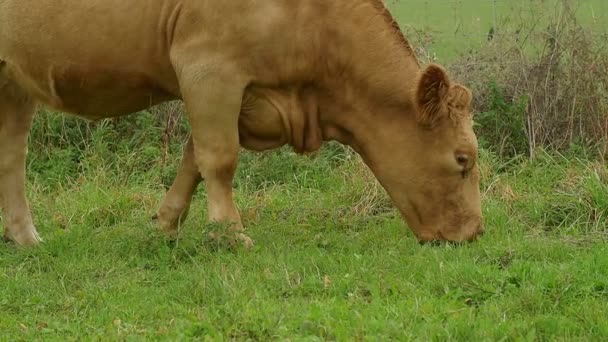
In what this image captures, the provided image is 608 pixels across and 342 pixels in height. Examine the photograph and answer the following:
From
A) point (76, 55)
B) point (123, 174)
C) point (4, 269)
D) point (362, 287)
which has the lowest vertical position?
point (123, 174)

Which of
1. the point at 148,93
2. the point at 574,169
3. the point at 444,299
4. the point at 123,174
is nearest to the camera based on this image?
the point at 444,299

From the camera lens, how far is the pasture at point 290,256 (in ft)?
17.5

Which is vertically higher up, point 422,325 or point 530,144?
point 422,325

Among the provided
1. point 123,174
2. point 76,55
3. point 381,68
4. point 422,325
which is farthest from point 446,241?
point 123,174

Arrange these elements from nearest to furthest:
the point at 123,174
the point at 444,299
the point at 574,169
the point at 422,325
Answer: the point at 422,325 < the point at 444,299 < the point at 574,169 < the point at 123,174

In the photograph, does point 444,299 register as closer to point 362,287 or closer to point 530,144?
point 362,287

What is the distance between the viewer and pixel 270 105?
23.0 feet

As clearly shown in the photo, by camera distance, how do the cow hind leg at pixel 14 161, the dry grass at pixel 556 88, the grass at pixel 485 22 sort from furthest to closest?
the grass at pixel 485 22
the dry grass at pixel 556 88
the cow hind leg at pixel 14 161

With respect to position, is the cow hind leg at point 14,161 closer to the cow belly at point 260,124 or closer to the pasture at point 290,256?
the pasture at point 290,256

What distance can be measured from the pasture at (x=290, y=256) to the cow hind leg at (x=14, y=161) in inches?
9.4

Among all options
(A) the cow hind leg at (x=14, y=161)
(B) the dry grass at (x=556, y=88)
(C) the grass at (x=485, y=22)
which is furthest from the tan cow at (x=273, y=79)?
(C) the grass at (x=485, y=22)

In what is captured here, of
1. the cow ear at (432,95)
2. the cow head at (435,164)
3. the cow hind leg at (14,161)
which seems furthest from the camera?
the cow hind leg at (14,161)

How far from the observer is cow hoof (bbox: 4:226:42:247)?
305 inches

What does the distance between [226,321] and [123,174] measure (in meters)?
4.53
